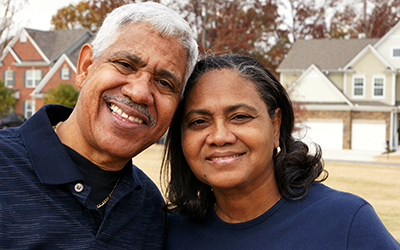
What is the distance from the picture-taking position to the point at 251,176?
2770 millimetres

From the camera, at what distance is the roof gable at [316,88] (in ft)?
92.2

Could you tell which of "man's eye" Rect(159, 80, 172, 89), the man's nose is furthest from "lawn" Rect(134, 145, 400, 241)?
the man's nose

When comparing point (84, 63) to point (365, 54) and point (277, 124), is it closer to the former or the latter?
point (277, 124)

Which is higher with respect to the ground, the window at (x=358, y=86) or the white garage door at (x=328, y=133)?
the window at (x=358, y=86)

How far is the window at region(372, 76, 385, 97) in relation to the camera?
28.8 metres

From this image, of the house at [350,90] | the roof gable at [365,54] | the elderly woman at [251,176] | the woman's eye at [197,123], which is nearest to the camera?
the elderly woman at [251,176]

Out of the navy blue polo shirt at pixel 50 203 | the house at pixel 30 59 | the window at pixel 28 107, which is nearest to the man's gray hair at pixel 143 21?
the navy blue polo shirt at pixel 50 203

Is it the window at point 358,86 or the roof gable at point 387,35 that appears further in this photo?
the roof gable at point 387,35

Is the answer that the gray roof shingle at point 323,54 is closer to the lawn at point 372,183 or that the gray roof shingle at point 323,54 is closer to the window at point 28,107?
the lawn at point 372,183

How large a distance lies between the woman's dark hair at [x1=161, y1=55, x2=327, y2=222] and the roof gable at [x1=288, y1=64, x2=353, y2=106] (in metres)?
25.4

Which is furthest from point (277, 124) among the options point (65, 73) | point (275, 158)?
point (65, 73)

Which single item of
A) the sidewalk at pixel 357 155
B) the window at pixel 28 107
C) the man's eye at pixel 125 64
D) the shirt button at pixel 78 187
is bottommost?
the sidewalk at pixel 357 155

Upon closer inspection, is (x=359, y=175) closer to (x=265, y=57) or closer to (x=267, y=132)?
(x=267, y=132)

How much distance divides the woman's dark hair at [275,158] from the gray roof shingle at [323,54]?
2695 centimetres
